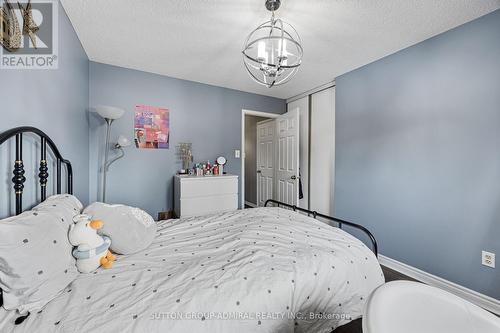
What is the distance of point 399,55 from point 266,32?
1.53 m

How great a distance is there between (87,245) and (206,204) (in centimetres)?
200

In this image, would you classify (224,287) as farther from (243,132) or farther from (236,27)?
(243,132)

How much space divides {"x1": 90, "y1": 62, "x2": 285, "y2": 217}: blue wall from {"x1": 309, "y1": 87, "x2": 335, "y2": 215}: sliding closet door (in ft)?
3.99

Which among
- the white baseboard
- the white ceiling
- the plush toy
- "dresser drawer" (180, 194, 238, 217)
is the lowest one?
the white baseboard

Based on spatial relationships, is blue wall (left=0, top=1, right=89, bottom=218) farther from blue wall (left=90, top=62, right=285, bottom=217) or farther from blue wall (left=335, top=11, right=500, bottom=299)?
blue wall (left=335, top=11, right=500, bottom=299)

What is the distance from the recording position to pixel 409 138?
7.27ft

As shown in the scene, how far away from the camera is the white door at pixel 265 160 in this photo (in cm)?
427

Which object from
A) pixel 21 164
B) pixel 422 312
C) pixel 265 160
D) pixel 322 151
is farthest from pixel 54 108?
pixel 265 160

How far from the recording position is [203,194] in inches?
117

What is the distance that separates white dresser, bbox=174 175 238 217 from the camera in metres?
2.85

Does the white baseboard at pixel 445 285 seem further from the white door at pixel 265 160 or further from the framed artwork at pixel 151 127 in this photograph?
the framed artwork at pixel 151 127

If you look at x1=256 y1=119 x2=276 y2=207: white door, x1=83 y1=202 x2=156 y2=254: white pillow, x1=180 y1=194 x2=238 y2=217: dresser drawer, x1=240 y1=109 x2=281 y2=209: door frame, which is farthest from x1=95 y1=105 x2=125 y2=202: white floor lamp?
x1=256 y1=119 x2=276 y2=207: white door

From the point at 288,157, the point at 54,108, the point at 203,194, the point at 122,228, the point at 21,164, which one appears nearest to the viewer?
the point at 21,164

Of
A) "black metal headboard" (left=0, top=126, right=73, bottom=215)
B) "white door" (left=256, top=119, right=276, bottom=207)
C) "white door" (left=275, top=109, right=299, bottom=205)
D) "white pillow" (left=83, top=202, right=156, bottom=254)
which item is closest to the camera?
"black metal headboard" (left=0, top=126, right=73, bottom=215)
